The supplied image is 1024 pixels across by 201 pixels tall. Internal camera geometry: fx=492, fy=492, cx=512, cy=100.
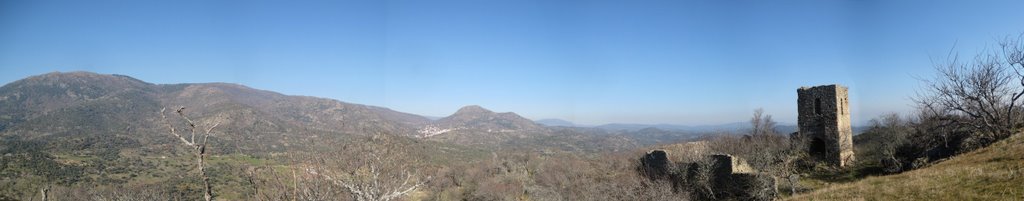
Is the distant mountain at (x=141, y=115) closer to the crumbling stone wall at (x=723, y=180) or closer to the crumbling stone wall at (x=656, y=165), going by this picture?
the crumbling stone wall at (x=656, y=165)

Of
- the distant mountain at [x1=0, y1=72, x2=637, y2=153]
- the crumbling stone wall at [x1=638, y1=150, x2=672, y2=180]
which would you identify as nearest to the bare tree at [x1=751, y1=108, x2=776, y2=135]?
the crumbling stone wall at [x1=638, y1=150, x2=672, y2=180]

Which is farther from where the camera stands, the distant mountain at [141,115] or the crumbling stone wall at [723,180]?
the distant mountain at [141,115]

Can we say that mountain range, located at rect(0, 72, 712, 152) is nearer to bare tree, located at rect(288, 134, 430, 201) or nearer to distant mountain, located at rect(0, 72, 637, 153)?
distant mountain, located at rect(0, 72, 637, 153)

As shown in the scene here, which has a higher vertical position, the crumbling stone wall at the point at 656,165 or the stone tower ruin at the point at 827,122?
the stone tower ruin at the point at 827,122

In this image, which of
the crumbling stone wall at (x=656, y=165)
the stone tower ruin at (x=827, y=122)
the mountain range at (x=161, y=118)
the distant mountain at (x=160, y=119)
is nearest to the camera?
the stone tower ruin at (x=827, y=122)

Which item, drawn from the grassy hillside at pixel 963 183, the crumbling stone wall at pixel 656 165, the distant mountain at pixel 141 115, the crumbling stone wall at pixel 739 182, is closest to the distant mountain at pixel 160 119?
the distant mountain at pixel 141 115

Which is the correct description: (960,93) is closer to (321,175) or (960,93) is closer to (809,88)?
(809,88)

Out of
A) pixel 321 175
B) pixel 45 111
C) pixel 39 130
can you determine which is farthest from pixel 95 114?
pixel 321 175

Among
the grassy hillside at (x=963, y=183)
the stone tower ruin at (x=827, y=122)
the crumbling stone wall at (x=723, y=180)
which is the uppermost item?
Answer: the stone tower ruin at (x=827, y=122)
